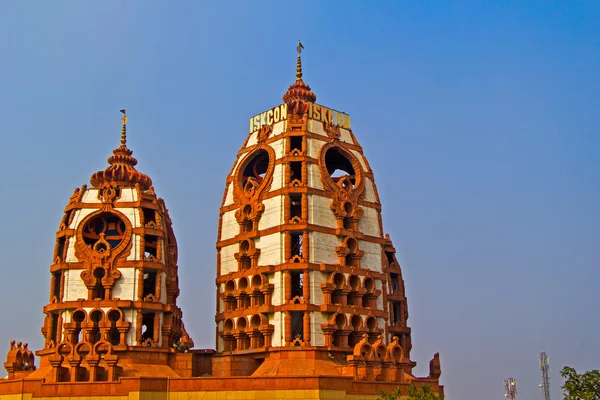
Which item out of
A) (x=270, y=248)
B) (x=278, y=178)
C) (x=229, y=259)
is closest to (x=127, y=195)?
A: (x=229, y=259)

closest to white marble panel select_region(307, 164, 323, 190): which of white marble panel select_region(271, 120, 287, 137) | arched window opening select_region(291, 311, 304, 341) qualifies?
white marble panel select_region(271, 120, 287, 137)

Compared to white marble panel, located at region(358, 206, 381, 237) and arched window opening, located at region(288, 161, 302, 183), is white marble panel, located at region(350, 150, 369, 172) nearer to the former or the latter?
white marble panel, located at region(358, 206, 381, 237)

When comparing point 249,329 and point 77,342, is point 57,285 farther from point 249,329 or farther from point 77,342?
point 249,329

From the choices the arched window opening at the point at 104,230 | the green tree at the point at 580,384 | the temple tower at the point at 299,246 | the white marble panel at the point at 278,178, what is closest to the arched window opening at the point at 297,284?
the temple tower at the point at 299,246

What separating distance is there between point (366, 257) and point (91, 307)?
20.4m

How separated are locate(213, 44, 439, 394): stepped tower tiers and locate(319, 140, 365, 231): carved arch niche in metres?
0.08

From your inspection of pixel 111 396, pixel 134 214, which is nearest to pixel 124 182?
pixel 134 214

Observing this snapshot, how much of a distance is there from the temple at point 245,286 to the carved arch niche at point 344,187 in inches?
4.3

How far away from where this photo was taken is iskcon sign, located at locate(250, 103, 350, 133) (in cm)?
6488

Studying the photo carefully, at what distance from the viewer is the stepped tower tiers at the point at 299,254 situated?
57281 mm

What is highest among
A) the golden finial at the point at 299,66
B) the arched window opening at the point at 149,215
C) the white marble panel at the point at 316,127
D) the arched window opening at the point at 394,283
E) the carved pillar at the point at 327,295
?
the golden finial at the point at 299,66

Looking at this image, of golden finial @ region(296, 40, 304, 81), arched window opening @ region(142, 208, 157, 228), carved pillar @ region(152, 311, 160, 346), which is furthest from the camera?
golden finial @ region(296, 40, 304, 81)

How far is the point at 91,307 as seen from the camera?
188ft

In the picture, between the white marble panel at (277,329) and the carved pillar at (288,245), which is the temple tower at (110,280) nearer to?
the white marble panel at (277,329)
